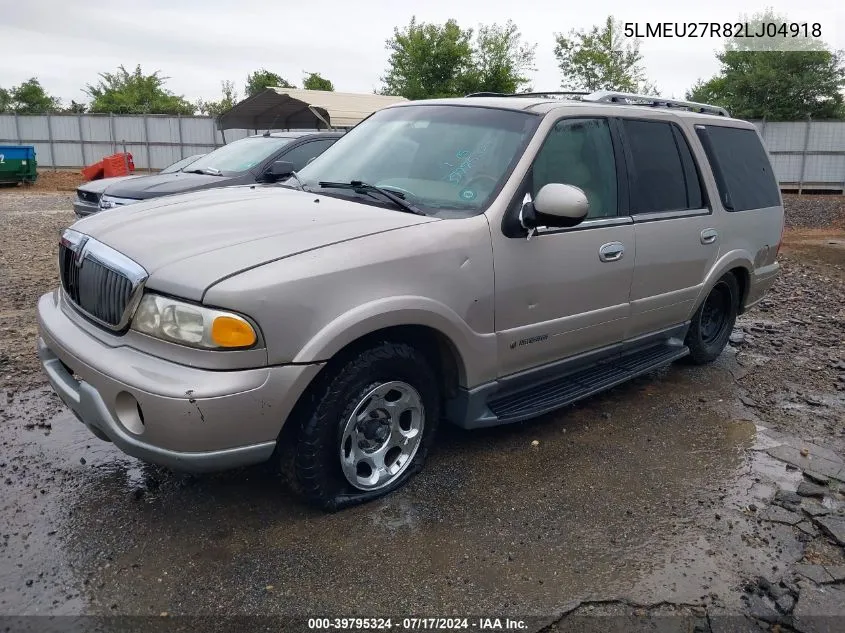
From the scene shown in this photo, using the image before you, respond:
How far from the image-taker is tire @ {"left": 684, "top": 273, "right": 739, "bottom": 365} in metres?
5.34

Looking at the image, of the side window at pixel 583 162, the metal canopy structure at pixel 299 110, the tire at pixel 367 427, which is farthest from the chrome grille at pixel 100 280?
the metal canopy structure at pixel 299 110

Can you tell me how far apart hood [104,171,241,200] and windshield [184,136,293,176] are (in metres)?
0.30

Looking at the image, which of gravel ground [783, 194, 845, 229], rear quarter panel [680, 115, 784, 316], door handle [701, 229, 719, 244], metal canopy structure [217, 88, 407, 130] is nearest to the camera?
door handle [701, 229, 719, 244]

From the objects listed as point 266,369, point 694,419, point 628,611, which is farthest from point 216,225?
point 694,419

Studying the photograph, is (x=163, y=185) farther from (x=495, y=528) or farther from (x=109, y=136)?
(x=109, y=136)

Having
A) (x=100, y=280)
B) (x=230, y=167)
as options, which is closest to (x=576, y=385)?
(x=100, y=280)

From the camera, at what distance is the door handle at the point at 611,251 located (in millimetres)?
3995

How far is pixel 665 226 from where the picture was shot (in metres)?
4.46

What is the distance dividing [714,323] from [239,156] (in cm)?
617

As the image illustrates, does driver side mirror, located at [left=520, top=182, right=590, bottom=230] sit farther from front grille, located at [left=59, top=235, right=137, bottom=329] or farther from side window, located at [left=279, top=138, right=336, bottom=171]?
side window, located at [left=279, top=138, right=336, bottom=171]

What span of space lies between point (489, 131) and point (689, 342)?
252cm

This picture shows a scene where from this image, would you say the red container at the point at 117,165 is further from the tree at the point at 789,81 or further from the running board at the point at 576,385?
the tree at the point at 789,81

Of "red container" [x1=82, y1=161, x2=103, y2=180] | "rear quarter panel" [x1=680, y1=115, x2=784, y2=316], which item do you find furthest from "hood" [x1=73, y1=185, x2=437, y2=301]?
"red container" [x1=82, y1=161, x2=103, y2=180]

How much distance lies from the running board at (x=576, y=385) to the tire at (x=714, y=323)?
1.28 ft
